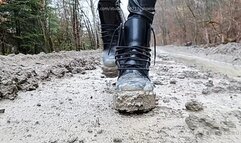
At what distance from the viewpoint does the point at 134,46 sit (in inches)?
55.1

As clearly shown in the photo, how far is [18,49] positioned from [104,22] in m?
9.39

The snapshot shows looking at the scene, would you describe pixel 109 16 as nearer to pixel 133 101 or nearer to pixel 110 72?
pixel 110 72

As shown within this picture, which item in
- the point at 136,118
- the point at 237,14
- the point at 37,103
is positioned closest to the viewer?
the point at 136,118

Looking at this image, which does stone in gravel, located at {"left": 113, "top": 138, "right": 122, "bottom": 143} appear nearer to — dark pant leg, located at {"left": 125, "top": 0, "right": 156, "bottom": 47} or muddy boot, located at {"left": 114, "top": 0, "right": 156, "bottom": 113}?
muddy boot, located at {"left": 114, "top": 0, "right": 156, "bottom": 113}

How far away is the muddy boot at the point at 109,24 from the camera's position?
193 centimetres

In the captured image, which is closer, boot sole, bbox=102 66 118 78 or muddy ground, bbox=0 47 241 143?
muddy ground, bbox=0 47 241 143

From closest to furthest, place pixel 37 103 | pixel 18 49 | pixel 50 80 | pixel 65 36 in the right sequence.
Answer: pixel 37 103 → pixel 50 80 → pixel 18 49 → pixel 65 36

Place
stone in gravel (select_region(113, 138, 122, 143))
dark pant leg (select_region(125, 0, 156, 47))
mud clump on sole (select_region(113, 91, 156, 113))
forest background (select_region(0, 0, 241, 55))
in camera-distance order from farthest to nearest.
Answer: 1. forest background (select_region(0, 0, 241, 55))
2. dark pant leg (select_region(125, 0, 156, 47))
3. mud clump on sole (select_region(113, 91, 156, 113))
4. stone in gravel (select_region(113, 138, 122, 143))

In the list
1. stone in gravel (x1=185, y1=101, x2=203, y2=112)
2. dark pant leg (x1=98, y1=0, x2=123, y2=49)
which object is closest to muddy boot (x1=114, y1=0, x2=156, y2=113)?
stone in gravel (x1=185, y1=101, x2=203, y2=112)

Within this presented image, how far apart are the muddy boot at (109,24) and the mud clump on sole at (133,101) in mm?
696

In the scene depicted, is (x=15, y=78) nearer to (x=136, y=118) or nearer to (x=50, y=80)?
(x=50, y=80)

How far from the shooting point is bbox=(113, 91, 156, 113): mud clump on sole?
1.21 metres

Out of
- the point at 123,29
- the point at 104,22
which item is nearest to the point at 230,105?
the point at 123,29

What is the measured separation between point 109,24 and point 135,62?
2.23ft
